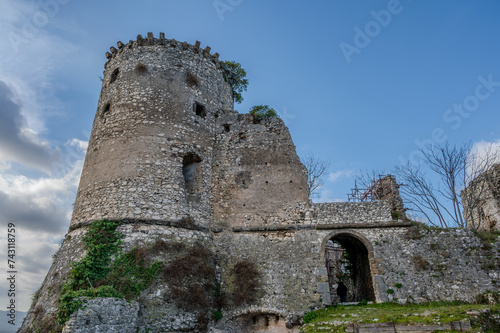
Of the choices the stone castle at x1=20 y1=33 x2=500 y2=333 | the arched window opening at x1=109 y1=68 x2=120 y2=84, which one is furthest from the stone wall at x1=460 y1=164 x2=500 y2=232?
the arched window opening at x1=109 y1=68 x2=120 y2=84

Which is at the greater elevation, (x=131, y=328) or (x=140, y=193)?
(x=140, y=193)

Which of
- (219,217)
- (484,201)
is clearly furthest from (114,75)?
(484,201)

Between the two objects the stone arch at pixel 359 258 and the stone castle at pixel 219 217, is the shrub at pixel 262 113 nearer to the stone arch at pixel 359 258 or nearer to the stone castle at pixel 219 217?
the stone castle at pixel 219 217

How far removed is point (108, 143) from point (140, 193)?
3144mm

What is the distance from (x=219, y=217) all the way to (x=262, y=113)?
5906 mm

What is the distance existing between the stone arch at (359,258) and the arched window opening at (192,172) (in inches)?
237

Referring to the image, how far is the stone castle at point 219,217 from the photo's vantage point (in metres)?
12.0

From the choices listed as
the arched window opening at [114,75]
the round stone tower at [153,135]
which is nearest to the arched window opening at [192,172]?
the round stone tower at [153,135]

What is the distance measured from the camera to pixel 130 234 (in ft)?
39.3

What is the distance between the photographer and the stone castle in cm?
1198

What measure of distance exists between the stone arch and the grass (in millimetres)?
2094

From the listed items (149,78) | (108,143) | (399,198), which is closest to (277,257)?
(399,198)

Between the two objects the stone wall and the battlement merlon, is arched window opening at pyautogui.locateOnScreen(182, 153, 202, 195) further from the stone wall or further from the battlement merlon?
the stone wall

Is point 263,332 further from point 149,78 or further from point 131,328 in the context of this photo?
point 149,78
